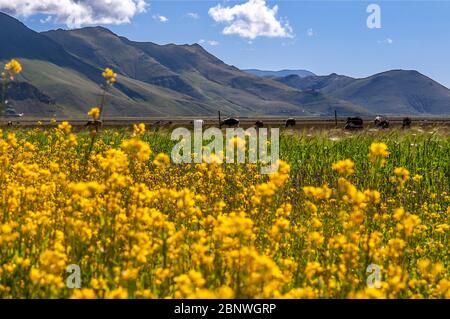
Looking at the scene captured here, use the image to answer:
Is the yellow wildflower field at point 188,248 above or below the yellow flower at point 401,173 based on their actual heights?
below

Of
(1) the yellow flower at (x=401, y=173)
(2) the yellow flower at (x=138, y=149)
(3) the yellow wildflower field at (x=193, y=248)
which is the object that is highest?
(2) the yellow flower at (x=138, y=149)

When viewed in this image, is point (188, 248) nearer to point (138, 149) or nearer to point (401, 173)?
point (138, 149)

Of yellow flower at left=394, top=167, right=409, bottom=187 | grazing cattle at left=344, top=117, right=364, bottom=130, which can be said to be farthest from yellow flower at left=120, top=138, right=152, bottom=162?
grazing cattle at left=344, top=117, right=364, bottom=130

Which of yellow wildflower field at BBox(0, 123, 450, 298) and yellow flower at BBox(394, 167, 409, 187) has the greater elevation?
yellow flower at BBox(394, 167, 409, 187)

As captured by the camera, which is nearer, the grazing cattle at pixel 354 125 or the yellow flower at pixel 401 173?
the yellow flower at pixel 401 173

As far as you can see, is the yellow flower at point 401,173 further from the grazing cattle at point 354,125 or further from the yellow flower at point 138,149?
the grazing cattle at point 354,125

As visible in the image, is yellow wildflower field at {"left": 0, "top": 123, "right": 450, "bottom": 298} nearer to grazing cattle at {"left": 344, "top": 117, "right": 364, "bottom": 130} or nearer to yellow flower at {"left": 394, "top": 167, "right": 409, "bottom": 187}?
yellow flower at {"left": 394, "top": 167, "right": 409, "bottom": 187}

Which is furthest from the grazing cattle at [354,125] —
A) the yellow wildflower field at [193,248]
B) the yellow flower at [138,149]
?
the yellow flower at [138,149]
